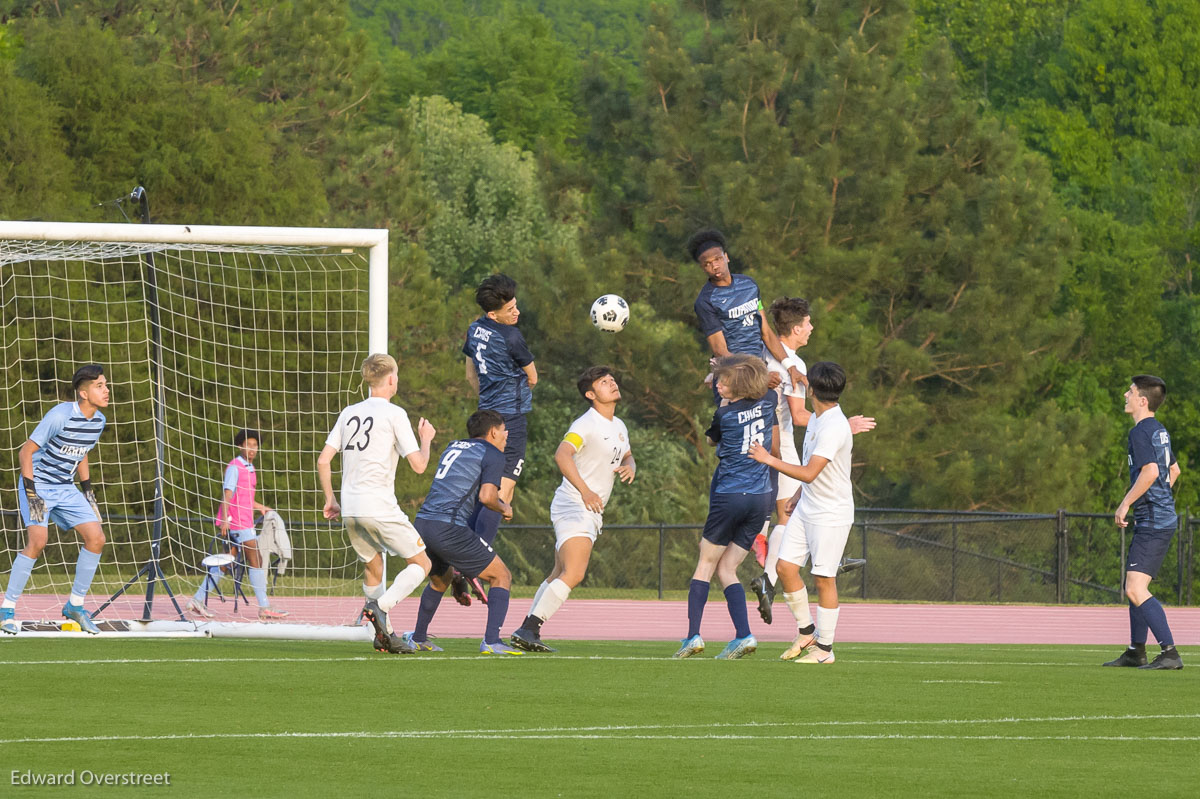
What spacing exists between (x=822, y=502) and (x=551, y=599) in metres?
1.92

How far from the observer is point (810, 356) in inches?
1394

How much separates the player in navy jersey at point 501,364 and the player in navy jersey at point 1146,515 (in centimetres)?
422

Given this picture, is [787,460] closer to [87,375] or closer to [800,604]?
[800,604]

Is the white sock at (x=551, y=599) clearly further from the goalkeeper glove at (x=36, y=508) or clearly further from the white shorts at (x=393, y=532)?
the goalkeeper glove at (x=36, y=508)

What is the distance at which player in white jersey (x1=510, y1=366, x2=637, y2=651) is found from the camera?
1127 centimetres

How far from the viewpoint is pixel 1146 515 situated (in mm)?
11812

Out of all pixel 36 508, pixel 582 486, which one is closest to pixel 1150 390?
pixel 582 486

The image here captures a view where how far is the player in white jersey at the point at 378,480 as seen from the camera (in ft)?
36.5

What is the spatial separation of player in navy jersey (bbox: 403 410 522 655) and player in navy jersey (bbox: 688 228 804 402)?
1.97 m

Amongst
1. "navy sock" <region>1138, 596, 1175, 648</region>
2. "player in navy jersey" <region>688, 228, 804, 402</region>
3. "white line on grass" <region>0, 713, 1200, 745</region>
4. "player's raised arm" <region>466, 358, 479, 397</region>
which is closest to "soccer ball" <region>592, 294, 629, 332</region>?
"player in navy jersey" <region>688, 228, 804, 402</region>

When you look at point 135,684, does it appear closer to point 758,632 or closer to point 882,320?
point 758,632

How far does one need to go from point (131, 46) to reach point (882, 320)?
18.2 m

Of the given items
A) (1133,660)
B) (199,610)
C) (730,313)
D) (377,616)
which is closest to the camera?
(377,616)

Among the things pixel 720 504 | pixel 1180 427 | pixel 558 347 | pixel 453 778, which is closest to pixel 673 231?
pixel 558 347
